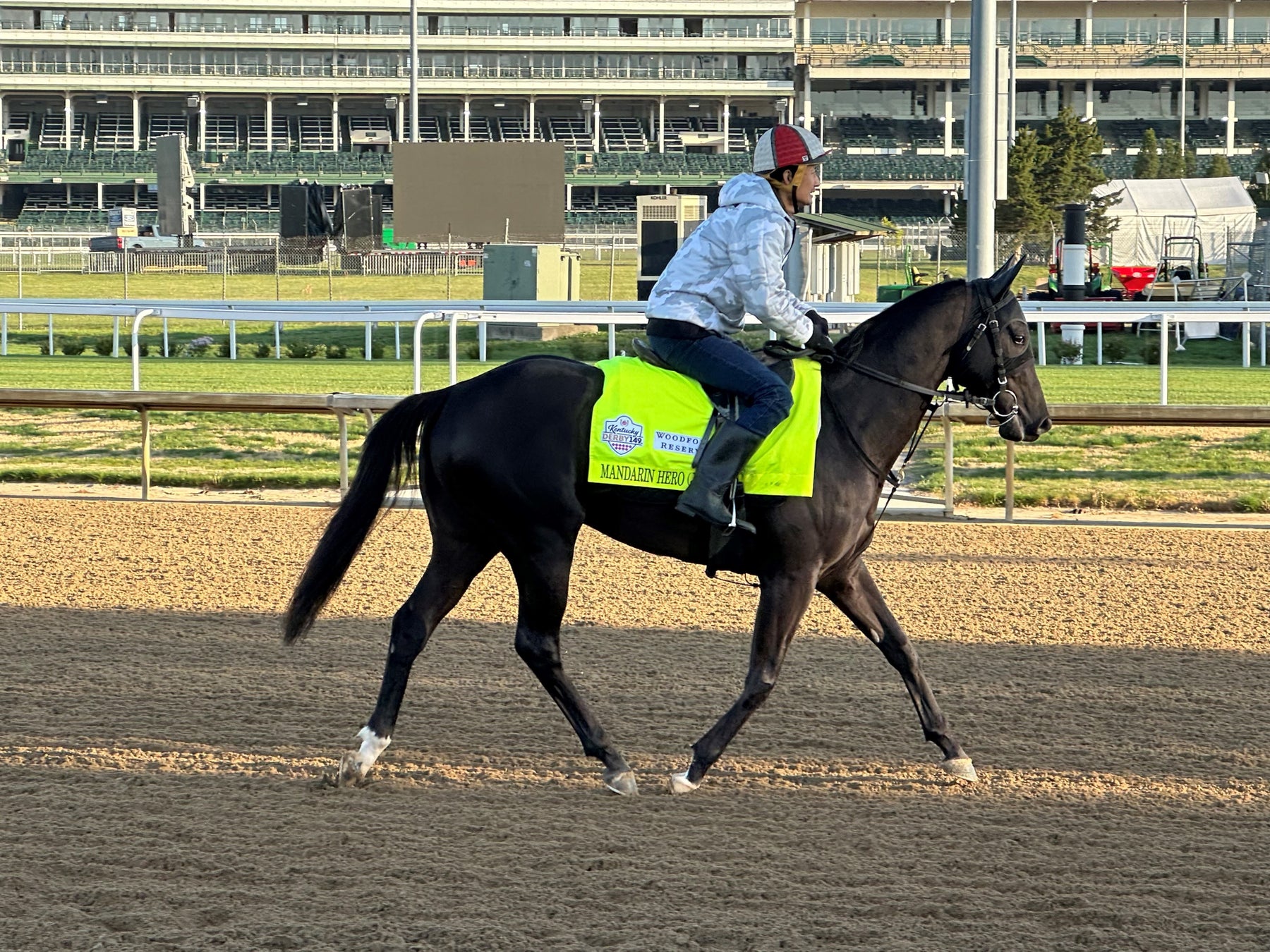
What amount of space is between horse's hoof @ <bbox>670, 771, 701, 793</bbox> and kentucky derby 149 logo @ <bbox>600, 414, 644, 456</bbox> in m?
1.00

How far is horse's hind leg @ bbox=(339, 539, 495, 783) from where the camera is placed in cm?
493

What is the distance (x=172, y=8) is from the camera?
71.2m

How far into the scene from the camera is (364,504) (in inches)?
205

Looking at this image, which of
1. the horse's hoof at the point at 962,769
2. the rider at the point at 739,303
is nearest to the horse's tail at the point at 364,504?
the rider at the point at 739,303

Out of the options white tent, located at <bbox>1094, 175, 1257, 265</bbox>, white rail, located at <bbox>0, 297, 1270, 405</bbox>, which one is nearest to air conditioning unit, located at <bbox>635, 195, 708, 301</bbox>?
white rail, located at <bbox>0, 297, 1270, 405</bbox>

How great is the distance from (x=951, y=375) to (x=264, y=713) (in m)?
2.70

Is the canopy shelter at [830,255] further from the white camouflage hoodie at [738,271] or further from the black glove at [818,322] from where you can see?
the white camouflage hoodie at [738,271]

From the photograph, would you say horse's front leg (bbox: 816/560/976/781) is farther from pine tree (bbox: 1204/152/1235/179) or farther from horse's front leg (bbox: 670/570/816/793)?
pine tree (bbox: 1204/152/1235/179)

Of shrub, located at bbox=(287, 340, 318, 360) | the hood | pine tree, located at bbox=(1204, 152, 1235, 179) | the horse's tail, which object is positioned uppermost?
pine tree, located at bbox=(1204, 152, 1235, 179)

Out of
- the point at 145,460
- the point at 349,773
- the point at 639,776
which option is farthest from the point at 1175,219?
the point at 349,773

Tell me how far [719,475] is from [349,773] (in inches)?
57.2

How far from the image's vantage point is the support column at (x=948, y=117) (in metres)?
70.2

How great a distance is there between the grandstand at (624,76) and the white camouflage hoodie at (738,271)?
6357cm

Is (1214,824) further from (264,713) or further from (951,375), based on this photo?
(264,713)
